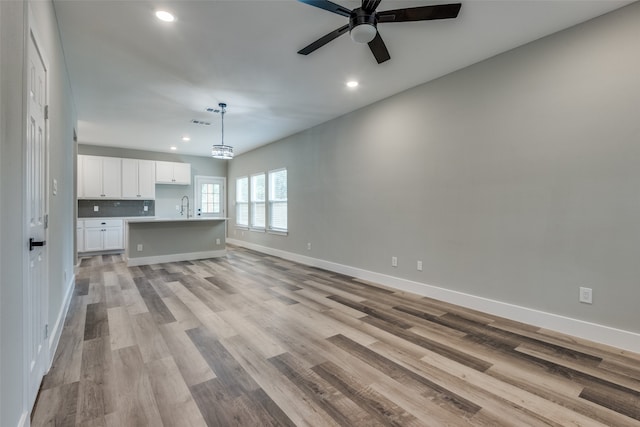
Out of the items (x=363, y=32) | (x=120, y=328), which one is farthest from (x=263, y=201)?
(x=363, y=32)

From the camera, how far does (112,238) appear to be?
7211 millimetres

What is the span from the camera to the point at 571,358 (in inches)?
90.4

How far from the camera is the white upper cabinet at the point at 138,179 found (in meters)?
7.51

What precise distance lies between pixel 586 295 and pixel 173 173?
8684 millimetres

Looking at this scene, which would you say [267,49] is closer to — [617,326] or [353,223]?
[353,223]

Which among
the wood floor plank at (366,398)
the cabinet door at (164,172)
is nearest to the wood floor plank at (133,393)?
the wood floor plank at (366,398)

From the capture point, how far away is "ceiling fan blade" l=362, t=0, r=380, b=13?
1930 millimetres

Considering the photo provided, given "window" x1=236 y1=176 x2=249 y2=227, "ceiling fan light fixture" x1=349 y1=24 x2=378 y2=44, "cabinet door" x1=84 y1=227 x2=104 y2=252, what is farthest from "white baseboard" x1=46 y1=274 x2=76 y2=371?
"window" x1=236 y1=176 x2=249 y2=227

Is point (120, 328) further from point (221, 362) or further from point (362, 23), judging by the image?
point (362, 23)

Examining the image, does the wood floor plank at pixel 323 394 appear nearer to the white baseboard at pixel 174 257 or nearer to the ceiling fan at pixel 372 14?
the ceiling fan at pixel 372 14

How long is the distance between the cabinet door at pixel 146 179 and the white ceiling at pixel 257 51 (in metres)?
2.89

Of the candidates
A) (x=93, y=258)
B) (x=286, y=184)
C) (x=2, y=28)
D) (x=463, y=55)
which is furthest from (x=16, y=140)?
(x=93, y=258)

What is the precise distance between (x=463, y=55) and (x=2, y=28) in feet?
11.5

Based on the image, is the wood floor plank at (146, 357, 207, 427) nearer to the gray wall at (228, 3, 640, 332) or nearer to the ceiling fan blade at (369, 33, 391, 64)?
the ceiling fan blade at (369, 33, 391, 64)
